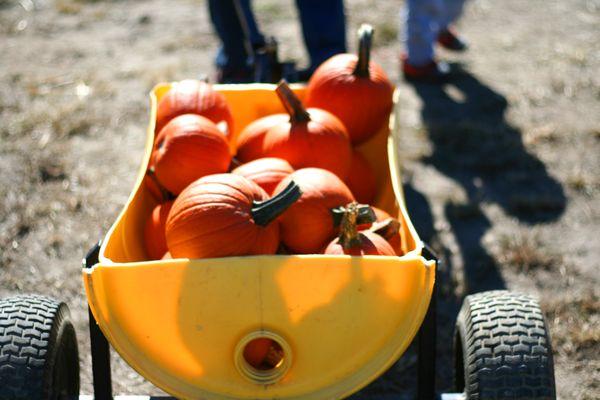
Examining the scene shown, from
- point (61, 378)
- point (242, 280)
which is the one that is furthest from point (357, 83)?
point (61, 378)

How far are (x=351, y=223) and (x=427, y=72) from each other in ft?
10.3

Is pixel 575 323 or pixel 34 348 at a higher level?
pixel 34 348

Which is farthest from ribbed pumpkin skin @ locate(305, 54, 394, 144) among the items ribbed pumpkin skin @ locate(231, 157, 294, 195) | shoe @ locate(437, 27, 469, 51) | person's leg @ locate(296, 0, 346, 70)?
shoe @ locate(437, 27, 469, 51)

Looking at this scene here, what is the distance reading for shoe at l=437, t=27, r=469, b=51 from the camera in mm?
5367

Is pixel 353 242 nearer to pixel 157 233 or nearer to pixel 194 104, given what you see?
pixel 157 233

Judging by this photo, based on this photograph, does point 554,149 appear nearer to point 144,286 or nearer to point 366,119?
point 366,119

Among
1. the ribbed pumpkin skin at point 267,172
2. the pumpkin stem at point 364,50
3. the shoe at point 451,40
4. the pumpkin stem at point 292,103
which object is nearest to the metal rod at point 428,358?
the ribbed pumpkin skin at point 267,172

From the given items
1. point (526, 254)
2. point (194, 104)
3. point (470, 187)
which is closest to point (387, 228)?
point (194, 104)

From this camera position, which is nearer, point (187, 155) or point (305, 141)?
point (187, 155)

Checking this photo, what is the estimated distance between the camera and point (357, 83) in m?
2.90

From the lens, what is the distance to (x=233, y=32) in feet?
14.5

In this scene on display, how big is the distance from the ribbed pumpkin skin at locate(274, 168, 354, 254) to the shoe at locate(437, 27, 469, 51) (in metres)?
3.41

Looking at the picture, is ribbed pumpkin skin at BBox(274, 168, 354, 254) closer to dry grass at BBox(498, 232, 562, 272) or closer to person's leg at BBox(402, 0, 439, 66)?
dry grass at BBox(498, 232, 562, 272)

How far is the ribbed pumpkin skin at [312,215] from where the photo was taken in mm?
2195
